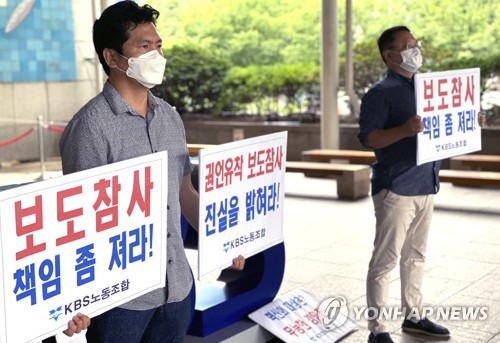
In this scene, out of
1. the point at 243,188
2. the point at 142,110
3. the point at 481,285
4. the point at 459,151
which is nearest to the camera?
the point at 142,110

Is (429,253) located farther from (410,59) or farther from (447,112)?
(410,59)

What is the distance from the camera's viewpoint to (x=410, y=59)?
4875 mm

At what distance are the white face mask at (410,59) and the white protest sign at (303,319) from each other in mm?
1619

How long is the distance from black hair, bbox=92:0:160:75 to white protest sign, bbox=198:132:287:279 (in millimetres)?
818

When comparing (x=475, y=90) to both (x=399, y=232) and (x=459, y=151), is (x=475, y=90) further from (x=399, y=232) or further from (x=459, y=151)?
(x=399, y=232)

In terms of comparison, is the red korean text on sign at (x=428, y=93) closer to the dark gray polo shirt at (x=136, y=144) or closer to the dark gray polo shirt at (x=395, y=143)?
the dark gray polo shirt at (x=395, y=143)

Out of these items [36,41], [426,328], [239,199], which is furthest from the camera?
[36,41]

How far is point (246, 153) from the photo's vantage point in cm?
406

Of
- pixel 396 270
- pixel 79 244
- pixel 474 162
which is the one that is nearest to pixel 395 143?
pixel 396 270

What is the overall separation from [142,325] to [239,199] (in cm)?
117

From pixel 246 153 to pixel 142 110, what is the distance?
111cm

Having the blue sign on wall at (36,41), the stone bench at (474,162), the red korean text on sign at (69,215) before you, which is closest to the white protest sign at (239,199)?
the red korean text on sign at (69,215)

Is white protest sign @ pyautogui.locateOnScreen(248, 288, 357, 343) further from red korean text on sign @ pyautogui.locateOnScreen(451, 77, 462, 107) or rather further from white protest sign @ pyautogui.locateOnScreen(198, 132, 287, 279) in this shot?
red korean text on sign @ pyautogui.locateOnScreen(451, 77, 462, 107)

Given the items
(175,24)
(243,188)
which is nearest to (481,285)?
(243,188)
